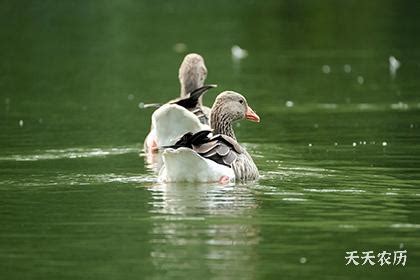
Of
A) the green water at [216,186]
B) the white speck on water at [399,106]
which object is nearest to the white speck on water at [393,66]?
the green water at [216,186]

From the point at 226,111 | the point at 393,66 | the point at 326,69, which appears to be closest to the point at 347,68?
the point at 326,69

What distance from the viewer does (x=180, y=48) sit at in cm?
3734

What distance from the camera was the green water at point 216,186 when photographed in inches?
471

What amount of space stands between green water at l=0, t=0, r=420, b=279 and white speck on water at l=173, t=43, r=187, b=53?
39 centimetres

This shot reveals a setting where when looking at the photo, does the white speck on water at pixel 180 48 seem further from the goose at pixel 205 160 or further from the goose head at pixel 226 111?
the goose at pixel 205 160

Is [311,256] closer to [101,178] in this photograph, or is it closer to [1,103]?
[101,178]

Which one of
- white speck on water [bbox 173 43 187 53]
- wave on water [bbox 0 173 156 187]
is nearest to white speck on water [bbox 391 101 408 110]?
wave on water [bbox 0 173 156 187]

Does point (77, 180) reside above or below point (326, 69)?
below

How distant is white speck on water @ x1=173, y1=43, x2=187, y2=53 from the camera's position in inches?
1449

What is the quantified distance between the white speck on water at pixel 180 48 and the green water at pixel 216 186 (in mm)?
391

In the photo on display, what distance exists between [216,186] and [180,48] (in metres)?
22.2

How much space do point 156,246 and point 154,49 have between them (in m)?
25.7

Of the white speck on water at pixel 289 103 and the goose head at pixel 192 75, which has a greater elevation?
the goose head at pixel 192 75

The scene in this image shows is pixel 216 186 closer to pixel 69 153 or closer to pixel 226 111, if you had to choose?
pixel 226 111
